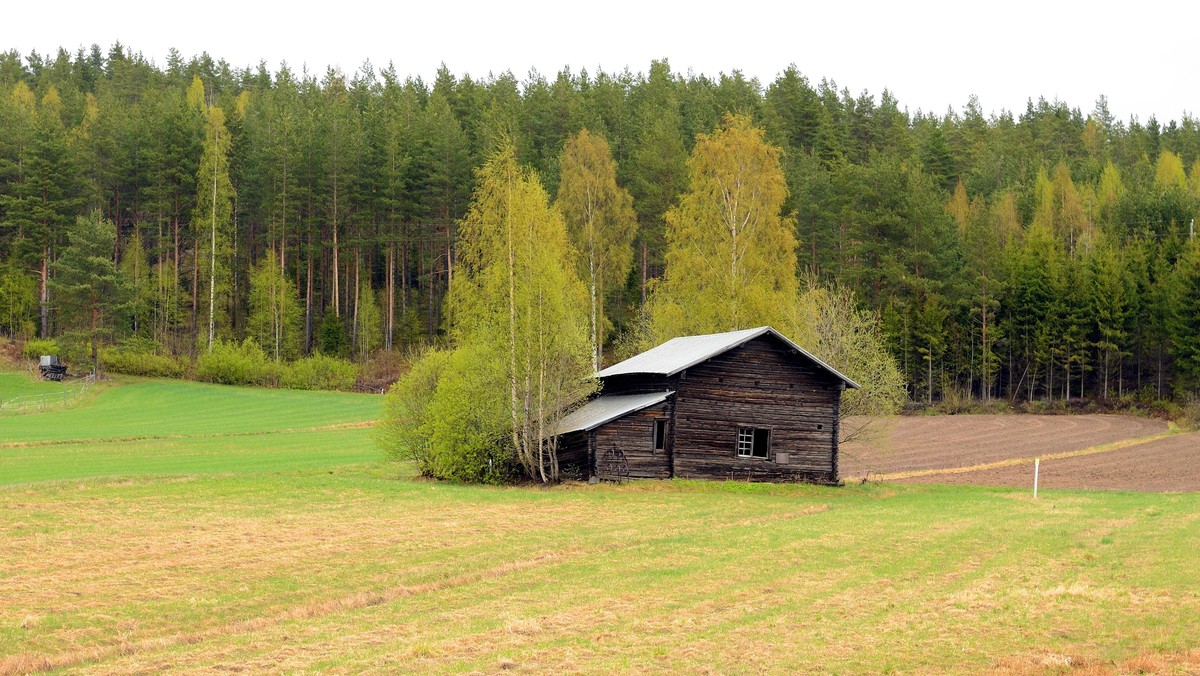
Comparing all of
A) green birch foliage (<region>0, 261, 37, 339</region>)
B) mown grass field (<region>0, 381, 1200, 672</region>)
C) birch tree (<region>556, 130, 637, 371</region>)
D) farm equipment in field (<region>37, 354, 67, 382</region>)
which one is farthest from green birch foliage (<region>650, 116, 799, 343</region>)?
green birch foliage (<region>0, 261, 37, 339</region>)

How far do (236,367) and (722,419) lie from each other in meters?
50.3

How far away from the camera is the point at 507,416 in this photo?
37.8 metres

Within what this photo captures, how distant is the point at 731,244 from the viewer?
50344 millimetres

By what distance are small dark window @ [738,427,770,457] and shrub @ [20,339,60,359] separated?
188 ft

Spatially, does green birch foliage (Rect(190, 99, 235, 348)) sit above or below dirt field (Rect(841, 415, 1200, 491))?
above

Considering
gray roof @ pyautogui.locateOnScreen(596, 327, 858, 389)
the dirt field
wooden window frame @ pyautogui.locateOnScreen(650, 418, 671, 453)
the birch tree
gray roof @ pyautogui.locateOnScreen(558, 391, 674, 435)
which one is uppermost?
the birch tree

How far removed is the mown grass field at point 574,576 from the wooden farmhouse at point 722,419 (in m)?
1.85

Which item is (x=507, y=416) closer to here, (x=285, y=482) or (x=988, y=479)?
(x=285, y=482)

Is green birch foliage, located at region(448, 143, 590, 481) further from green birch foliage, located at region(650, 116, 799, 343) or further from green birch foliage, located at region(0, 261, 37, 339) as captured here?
green birch foliage, located at region(0, 261, 37, 339)

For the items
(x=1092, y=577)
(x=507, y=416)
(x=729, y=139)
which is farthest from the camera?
(x=729, y=139)

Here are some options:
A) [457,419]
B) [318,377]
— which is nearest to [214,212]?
[318,377]

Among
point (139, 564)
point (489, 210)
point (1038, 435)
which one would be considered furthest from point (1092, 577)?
point (1038, 435)

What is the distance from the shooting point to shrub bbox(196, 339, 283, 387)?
78.4 metres

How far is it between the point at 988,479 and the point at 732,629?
31.9m
